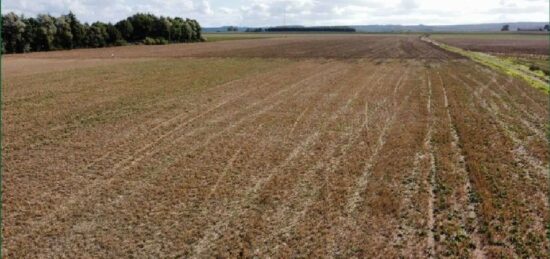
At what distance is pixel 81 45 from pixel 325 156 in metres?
63.8

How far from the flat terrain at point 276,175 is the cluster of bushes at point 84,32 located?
39644 mm

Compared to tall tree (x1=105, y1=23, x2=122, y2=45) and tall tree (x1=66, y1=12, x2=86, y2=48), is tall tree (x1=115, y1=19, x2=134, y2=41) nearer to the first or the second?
tall tree (x1=105, y1=23, x2=122, y2=45)

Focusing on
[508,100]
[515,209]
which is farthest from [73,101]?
[508,100]

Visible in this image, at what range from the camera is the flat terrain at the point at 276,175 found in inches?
285

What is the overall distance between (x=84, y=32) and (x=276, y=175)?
210 ft

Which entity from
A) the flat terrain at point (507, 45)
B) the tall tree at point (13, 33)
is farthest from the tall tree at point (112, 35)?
the flat terrain at point (507, 45)

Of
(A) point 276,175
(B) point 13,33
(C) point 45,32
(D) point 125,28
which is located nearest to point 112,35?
(D) point 125,28

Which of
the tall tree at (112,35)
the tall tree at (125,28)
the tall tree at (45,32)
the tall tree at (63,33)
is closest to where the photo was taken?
the tall tree at (45,32)

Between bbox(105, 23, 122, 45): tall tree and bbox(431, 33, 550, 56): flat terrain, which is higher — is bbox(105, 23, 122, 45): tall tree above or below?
above

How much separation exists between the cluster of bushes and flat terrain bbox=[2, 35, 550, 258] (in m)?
39.6

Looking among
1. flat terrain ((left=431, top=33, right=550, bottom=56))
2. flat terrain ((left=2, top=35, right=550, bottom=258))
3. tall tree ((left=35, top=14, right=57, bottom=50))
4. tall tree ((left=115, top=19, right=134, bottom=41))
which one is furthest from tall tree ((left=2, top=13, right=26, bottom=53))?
flat terrain ((left=431, top=33, right=550, bottom=56))

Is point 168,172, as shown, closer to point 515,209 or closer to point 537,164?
point 515,209

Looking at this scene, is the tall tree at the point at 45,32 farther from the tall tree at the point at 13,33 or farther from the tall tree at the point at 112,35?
the tall tree at the point at 112,35

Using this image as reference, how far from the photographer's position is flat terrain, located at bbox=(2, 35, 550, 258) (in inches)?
285
